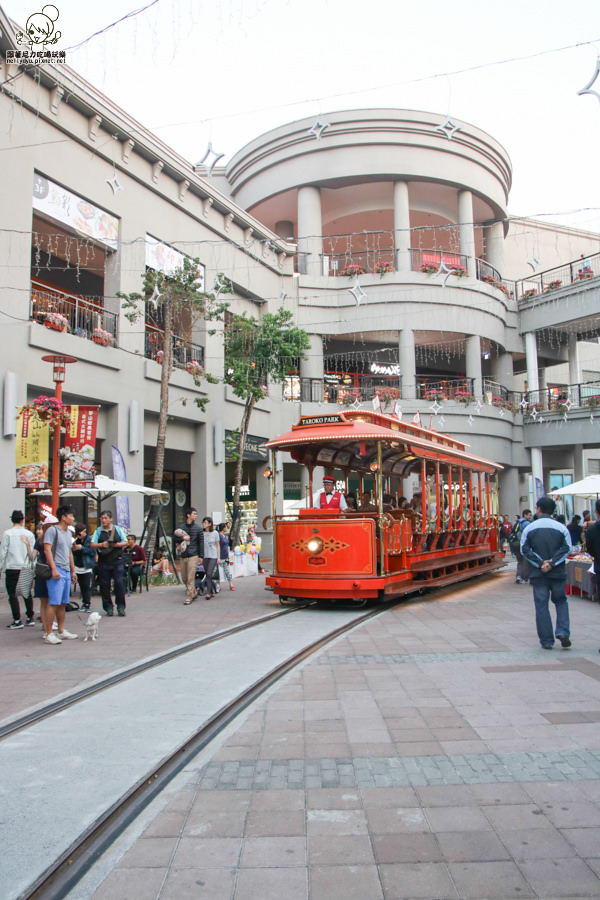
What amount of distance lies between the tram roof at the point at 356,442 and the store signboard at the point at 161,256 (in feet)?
29.9

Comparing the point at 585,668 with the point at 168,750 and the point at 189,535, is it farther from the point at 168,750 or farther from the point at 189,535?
the point at 189,535

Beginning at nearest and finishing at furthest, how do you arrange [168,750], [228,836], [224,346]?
[228,836], [168,750], [224,346]

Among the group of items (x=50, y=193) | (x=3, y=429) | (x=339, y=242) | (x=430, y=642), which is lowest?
(x=430, y=642)

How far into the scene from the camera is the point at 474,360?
3056 cm

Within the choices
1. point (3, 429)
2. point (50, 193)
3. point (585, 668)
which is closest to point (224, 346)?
point (50, 193)

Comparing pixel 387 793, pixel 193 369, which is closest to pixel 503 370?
pixel 193 369

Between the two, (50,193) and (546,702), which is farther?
(50,193)

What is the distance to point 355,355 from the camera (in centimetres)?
3306

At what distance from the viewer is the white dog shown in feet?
30.8

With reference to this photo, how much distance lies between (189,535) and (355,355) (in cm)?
2084

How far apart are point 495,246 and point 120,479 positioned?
915 inches

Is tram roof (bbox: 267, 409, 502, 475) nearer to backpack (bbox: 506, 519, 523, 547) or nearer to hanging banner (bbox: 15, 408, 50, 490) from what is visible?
backpack (bbox: 506, 519, 523, 547)

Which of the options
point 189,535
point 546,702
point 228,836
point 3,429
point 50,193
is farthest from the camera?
point 50,193

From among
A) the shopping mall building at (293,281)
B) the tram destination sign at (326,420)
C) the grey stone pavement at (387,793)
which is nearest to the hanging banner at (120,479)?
the shopping mall building at (293,281)
